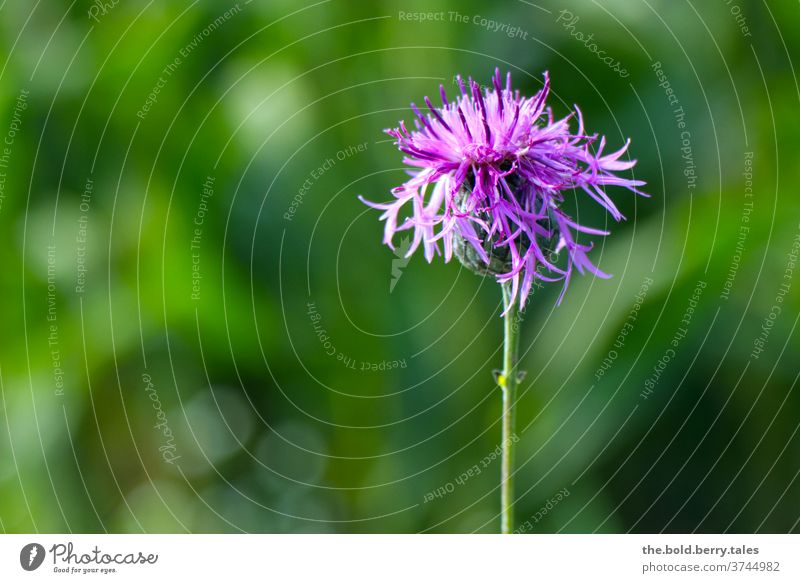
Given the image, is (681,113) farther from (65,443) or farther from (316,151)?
(65,443)

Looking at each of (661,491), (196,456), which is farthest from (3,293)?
(661,491)
